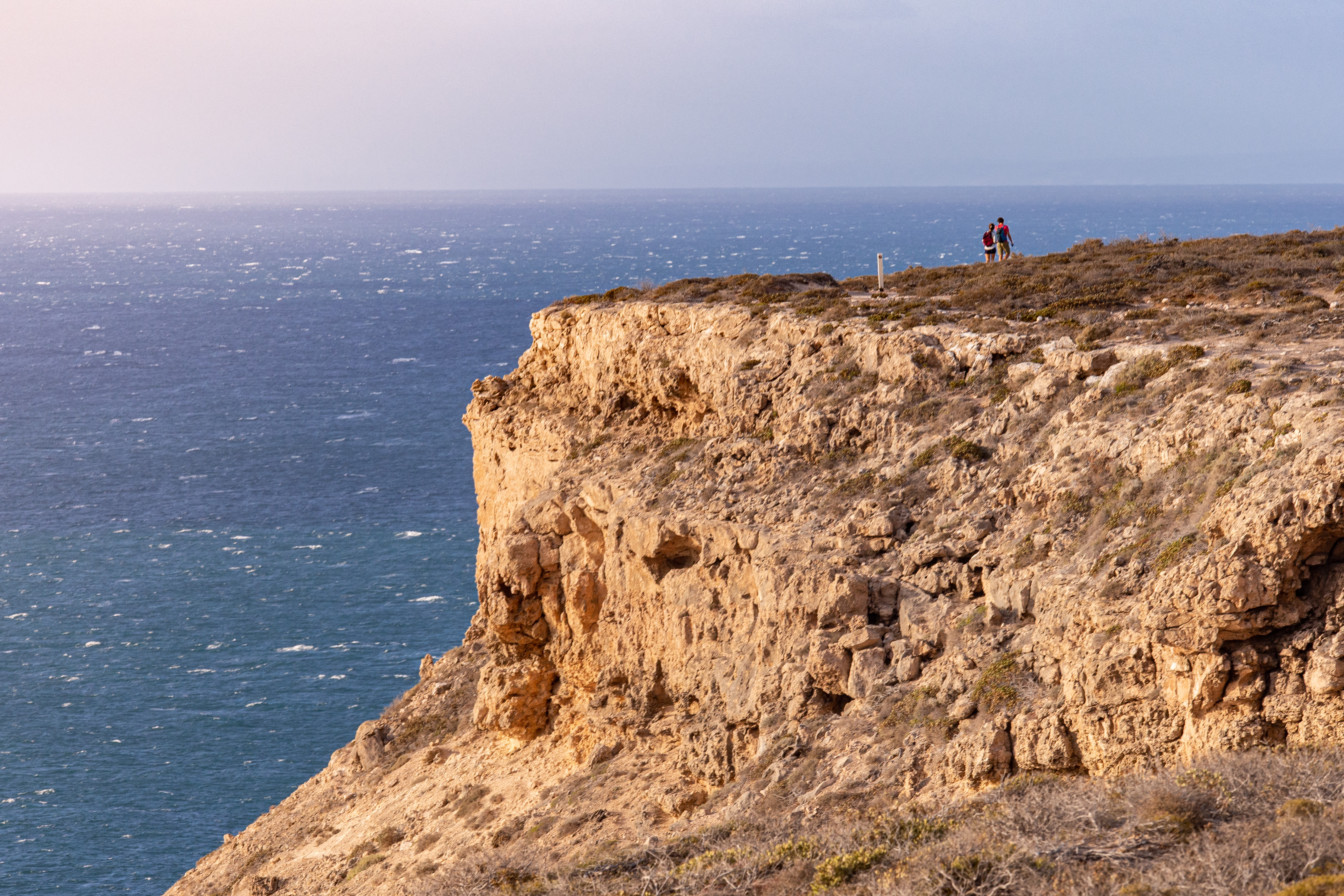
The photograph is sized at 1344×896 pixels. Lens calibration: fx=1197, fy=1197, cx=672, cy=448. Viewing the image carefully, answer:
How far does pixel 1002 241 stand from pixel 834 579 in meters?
23.0

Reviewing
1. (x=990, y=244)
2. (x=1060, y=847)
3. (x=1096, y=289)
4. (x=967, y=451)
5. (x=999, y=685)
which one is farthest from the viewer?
(x=990, y=244)

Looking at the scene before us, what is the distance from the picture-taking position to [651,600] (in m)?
26.7

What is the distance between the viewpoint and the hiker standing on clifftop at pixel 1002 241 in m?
40.7

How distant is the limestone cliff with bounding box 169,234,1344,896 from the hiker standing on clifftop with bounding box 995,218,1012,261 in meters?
8.34

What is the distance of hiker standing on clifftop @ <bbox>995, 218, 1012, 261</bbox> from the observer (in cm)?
4069

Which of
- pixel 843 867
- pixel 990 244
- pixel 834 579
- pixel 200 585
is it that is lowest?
pixel 200 585

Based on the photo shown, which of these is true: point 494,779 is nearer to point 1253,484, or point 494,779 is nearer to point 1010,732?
point 1010,732

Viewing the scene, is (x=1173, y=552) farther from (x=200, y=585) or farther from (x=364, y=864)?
(x=200, y=585)

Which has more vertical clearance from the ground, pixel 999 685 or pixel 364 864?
pixel 999 685

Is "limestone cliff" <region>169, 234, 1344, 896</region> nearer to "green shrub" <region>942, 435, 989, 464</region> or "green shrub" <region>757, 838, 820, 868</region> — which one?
"green shrub" <region>942, 435, 989, 464</region>

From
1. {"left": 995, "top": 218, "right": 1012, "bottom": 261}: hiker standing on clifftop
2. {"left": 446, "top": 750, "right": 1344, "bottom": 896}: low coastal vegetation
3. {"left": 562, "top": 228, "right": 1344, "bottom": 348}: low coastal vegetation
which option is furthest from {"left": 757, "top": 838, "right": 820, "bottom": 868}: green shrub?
{"left": 995, "top": 218, "right": 1012, "bottom": 261}: hiker standing on clifftop

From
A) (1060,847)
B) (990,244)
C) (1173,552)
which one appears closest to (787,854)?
(1060,847)

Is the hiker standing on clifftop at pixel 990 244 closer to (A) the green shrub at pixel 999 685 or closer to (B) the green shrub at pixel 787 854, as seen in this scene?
(A) the green shrub at pixel 999 685

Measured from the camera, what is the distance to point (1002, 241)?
4109 centimetres
